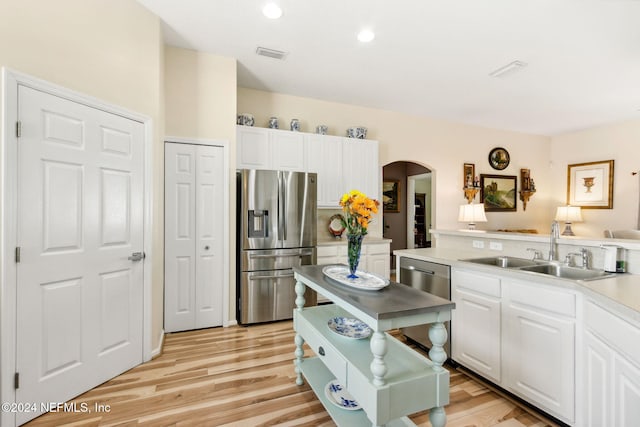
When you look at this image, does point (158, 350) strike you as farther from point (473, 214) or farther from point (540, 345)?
point (473, 214)

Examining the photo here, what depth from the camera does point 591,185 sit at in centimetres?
586

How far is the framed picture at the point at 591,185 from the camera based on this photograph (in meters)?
5.57

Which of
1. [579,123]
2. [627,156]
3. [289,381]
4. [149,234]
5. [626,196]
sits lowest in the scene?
[289,381]

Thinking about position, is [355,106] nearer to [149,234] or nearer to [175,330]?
[149,234]

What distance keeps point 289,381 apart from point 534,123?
20.0 feet

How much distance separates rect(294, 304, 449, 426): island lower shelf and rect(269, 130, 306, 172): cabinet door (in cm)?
248

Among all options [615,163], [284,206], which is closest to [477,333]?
[284,206]

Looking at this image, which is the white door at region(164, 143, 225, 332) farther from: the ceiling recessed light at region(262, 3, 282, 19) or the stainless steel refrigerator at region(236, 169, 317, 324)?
the ceiling recessed light at region(262, 3, 282, 19)

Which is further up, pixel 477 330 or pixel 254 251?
pixel 254 251

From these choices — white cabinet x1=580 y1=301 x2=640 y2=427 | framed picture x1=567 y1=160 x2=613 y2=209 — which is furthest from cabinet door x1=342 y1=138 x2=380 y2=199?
framed picture x1=567 y1=160 x2=613 y2=209

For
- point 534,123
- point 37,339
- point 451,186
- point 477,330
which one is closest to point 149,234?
point 37,339

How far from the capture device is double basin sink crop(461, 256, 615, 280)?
6.75 feet

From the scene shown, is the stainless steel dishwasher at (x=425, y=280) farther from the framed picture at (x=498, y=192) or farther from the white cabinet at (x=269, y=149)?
the framed picture at (x=498, y=192)

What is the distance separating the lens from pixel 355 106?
491cm
